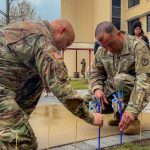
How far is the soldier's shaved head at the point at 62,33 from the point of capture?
3.09 meters

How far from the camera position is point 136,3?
3353cm

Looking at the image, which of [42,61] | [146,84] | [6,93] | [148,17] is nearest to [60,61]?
[42,61]

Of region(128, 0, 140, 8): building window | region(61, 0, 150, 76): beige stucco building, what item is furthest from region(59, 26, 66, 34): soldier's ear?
region(128, 0, 140, 8): building window

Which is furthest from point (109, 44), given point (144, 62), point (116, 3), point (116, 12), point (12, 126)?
point (116, 3)

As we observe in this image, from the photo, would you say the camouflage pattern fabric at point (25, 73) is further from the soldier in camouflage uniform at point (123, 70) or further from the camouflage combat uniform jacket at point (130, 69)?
the camouflage combat uniform jacket at point (130, 69)

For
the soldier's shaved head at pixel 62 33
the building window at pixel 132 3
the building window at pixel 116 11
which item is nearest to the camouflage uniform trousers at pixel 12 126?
the soldier's shaved head at pixel 62 33

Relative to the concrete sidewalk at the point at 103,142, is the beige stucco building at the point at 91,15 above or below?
above

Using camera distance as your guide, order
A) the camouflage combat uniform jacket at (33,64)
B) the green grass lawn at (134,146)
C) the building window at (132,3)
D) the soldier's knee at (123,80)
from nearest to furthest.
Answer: the camouflage combat uniform jacket at (33,64), the green grass lawn at (134,146), the soldier's knee at (123,80), the building window at (132,3)

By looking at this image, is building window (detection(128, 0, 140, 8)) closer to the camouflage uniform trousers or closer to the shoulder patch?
the shoulder patch

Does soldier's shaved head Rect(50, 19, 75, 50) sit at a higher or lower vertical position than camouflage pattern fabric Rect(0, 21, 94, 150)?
higher

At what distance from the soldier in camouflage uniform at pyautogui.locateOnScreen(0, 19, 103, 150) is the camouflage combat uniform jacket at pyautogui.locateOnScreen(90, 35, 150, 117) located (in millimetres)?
1162

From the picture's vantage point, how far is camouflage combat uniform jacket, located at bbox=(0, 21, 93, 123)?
2867 mm

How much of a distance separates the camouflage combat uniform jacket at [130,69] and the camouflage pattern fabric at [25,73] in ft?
4.13

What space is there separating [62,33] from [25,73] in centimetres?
44
